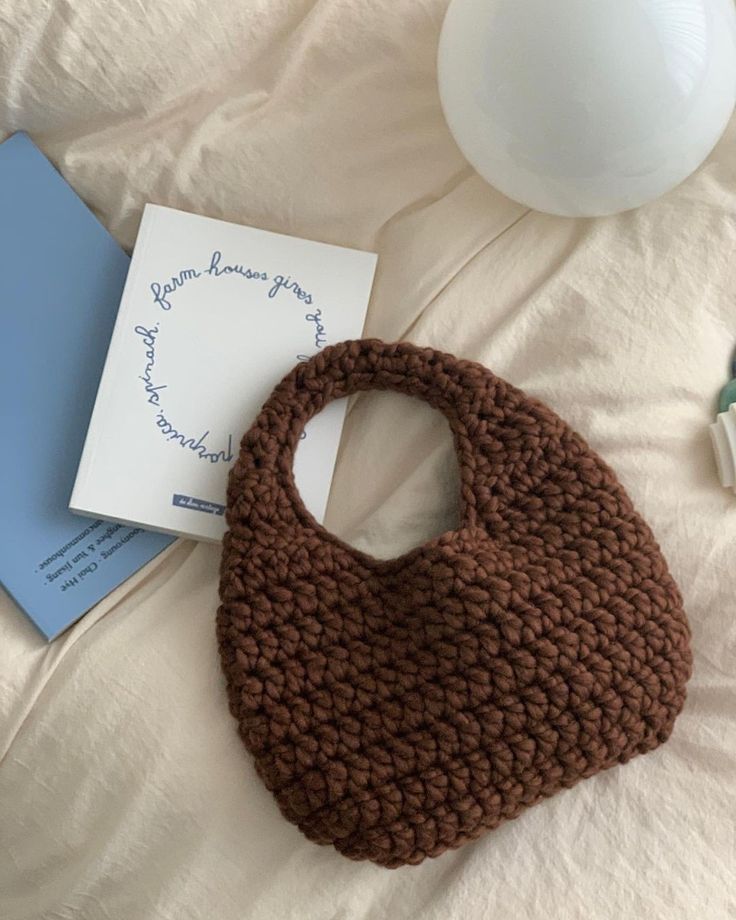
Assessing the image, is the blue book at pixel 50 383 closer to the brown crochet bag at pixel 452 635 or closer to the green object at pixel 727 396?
the brown crochet bag at pixel 452 635

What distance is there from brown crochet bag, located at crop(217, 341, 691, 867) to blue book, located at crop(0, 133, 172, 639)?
11 cm

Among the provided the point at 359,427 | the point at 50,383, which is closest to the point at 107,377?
the point at 50,383

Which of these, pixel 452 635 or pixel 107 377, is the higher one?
pixel 107 377

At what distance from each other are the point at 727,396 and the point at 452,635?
0.85 ft

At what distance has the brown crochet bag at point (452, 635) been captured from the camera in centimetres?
56

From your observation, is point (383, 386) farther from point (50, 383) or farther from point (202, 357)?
point (50, 383)

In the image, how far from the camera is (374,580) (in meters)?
Result: 0.60

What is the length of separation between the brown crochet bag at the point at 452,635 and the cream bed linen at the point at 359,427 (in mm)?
34

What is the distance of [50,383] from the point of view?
0.65 metres

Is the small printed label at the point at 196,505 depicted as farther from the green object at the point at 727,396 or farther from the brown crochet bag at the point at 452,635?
the green object at the point at 727,396

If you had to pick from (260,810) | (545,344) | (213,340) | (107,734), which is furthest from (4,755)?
(545,344)

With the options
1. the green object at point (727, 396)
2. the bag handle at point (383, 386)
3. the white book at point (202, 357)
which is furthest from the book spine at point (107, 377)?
the green object at point (727, 396)

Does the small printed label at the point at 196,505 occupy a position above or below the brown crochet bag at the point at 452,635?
above

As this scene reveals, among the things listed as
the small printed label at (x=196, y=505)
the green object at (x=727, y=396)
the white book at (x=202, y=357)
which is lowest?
the green object at (x=727, y=396)
